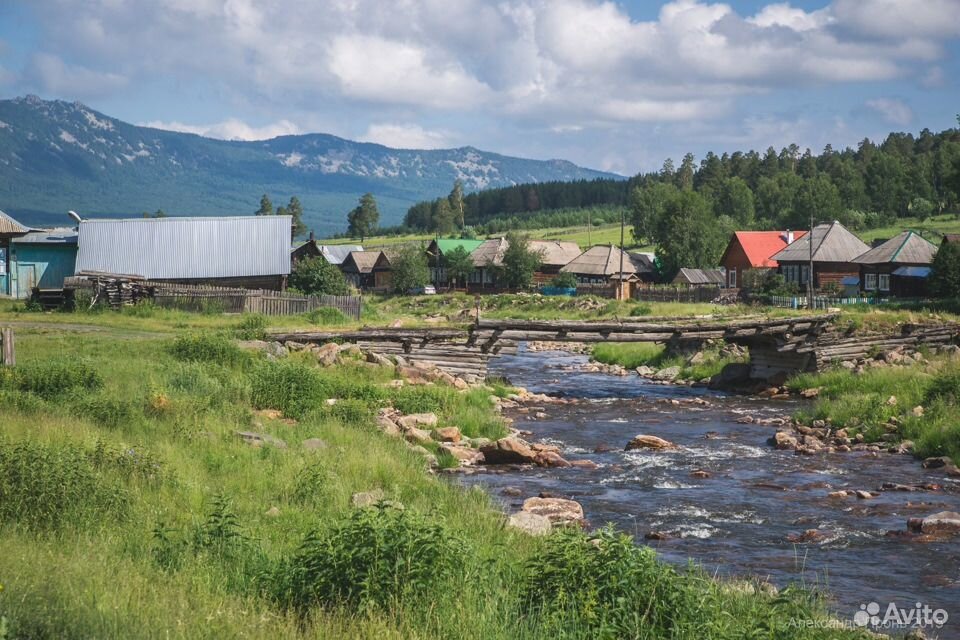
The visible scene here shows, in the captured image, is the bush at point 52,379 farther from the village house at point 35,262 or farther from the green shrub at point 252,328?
the village house at point 35,262

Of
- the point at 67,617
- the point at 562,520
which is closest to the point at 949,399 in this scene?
the point at 562,520

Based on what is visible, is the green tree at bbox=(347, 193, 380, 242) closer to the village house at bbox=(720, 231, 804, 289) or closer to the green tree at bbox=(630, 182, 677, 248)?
the green tree at bbox=(630, 182, 677, 248)

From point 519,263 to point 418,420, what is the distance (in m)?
68.0

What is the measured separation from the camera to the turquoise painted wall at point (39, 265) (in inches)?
2021

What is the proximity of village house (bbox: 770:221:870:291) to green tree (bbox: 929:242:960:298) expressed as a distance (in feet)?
43.7

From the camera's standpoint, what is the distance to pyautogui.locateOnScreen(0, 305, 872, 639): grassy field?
830 cm

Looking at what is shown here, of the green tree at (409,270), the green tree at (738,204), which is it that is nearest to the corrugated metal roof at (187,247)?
the green tree at (409,270)

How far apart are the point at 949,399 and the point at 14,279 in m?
43.8

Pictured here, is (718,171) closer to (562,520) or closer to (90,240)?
(90,240)

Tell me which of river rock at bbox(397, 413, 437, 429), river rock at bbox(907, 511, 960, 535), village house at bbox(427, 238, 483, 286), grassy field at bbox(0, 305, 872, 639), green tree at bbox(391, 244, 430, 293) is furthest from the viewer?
village house at bbox(427, 238, 483, 286)

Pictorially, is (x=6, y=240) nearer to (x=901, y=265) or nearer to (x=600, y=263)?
(x=901, y=265)

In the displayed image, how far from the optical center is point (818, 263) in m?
72.1

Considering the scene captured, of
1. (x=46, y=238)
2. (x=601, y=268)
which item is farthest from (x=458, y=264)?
(x=46, y=238)

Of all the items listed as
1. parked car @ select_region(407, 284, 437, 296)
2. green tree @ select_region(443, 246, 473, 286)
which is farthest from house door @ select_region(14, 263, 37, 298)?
green tree @ select_region(443, 246, 473, 286)
